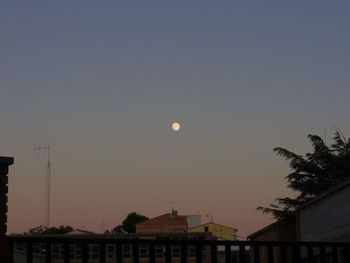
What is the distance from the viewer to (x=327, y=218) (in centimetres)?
2934

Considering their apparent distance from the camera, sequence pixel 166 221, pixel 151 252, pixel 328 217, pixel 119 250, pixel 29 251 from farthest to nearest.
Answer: pixel 166 221 → pixel 328 217 → pixel 151 252 → pixel 119 250 → pixel 29 251

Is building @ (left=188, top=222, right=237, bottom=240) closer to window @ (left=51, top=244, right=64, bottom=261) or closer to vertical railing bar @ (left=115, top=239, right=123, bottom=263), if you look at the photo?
window @ (left=51, top=244, right=64, bottom=261)

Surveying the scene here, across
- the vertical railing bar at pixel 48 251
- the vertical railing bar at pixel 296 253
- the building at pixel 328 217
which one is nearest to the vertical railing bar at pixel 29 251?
the vertical railing bar at pixel 48 251

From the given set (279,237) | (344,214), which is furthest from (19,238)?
(279,237)

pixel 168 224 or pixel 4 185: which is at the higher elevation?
pixel 168 224

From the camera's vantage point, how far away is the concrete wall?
27000 mm

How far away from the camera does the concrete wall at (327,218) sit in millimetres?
27000

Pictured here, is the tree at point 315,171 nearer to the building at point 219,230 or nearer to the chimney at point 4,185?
the chimney at point 4,185

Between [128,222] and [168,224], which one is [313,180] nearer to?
[168,224]

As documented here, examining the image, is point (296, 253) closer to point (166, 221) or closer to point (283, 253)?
point (283, 253)

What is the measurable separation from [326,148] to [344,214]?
31.0m

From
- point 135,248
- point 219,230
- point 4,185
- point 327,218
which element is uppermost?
point 219,230

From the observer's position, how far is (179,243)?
1028cm

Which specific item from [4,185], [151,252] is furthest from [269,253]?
[4,185]
